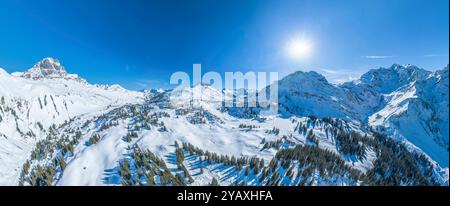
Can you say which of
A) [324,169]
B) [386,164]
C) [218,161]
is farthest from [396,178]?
[218,161]

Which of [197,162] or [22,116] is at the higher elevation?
[22,116]

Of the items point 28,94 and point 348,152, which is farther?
point 28,94

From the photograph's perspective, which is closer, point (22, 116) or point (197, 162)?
point (197, 162)

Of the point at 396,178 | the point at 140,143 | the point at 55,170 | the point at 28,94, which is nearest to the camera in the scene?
the point at 55,170

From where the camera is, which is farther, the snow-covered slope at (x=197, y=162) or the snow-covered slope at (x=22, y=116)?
the snow-covered slope at (x=22, y=116)

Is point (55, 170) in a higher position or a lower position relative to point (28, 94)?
lower

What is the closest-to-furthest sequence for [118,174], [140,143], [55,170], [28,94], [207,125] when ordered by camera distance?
[118,174], [55,170], [140,143], [207,125], [28,94]

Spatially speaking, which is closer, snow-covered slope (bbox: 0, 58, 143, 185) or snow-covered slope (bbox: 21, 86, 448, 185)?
snow-covered slope (bbox: 21, 86, 448, 185)
